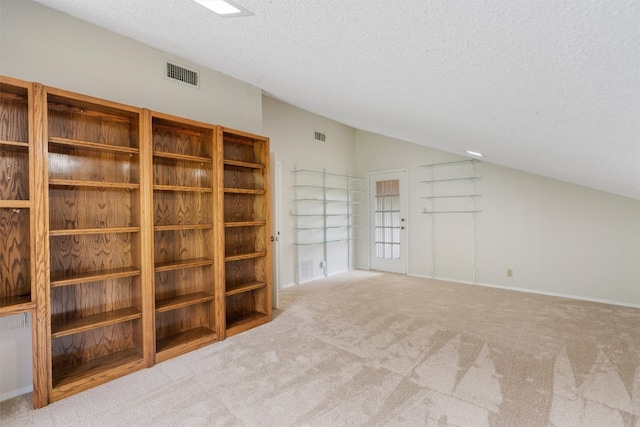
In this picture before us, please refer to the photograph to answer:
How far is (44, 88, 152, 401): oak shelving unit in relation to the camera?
2240 millimetres

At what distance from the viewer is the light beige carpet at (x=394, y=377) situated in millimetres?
1871

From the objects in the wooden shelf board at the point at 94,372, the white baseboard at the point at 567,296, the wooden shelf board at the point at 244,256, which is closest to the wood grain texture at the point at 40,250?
the wooden shelf board at the point at 94,372

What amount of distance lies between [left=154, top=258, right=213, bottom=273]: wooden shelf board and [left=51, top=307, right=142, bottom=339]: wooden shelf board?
385 millimetres

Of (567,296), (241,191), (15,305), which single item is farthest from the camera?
(567,296)

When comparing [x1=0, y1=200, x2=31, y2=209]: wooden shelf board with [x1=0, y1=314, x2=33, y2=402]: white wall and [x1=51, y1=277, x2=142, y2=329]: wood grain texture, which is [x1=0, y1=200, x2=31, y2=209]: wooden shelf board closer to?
[x1=51, y1=277, x2=142, y2=329]: wood grain texture

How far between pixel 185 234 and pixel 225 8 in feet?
7.01

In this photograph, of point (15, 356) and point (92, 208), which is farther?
point (92, 208)

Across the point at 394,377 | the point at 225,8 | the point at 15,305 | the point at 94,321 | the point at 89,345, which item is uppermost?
the point at 225,8

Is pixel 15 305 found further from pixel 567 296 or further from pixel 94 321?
pixel 567 296

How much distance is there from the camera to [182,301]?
278 centimetres

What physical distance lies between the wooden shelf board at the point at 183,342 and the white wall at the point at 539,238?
13.4 ft

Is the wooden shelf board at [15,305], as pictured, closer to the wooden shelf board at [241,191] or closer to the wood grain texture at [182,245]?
the wood grain texture at [182,245]

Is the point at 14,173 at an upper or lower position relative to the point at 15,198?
upper

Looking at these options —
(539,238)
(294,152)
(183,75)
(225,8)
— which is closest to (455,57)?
(225,8)
